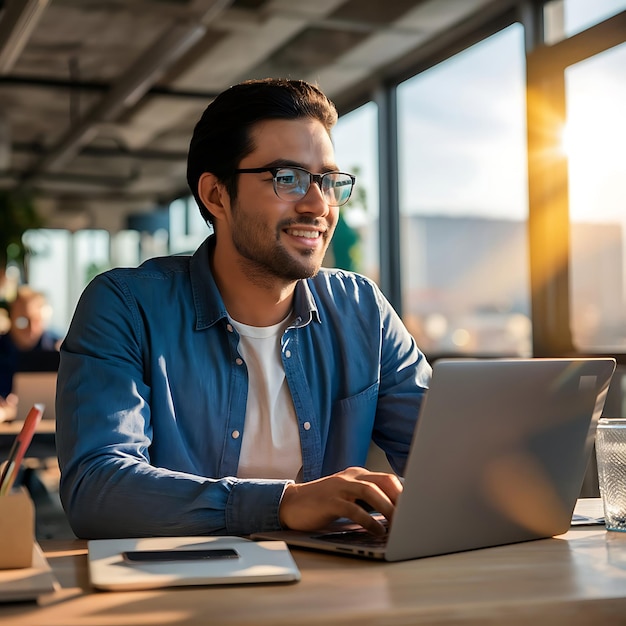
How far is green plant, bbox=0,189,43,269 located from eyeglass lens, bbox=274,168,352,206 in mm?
Result: 8618

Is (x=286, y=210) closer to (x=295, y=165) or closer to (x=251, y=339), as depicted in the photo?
(x=295, y=165)

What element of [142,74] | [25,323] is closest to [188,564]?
[142,74]

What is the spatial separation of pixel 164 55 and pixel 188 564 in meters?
4.80

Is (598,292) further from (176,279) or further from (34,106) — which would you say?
(34,106)

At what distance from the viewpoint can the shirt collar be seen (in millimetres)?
1750

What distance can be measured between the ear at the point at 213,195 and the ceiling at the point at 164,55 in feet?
9.73

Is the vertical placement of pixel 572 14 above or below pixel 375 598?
above

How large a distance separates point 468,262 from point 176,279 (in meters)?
4.90

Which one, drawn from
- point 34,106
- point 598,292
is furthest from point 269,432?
point 34,106

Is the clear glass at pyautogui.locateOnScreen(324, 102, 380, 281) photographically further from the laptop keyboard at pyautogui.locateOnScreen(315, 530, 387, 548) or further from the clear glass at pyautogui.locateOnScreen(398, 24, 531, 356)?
the laptop keyboard at pyautogui.locateOnScreen(315, 530, 387, 548)

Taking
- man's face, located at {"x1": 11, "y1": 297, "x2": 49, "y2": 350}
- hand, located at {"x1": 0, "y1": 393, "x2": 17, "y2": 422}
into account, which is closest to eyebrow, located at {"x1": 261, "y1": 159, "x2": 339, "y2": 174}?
hand, located at {"x1": 0, "y1": 393, "x2": 17, "y2": 422}

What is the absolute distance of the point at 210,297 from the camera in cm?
177

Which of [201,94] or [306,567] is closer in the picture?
[306,567]

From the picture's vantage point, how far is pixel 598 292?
14.9 ft
